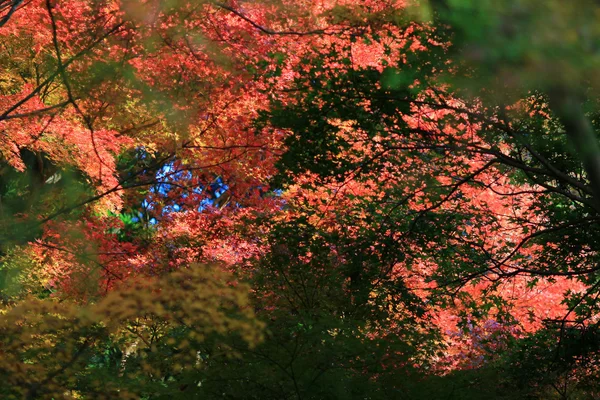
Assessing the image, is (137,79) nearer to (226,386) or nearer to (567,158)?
(226,386)

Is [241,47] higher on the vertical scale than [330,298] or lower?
higher

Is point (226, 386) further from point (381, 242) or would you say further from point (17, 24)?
point (17, 24)

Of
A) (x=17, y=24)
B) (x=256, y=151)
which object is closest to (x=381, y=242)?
(x=256, y=151)

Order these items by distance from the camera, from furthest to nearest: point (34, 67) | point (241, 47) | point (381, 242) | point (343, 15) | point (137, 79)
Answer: point (34, 67) → point (241, 47) → point (137, 79) → point (381, 242) → point (343, 15)

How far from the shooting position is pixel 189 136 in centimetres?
1314

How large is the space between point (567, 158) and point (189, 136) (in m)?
6.84

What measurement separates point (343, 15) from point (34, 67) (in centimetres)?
724

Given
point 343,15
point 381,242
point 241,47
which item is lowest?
point 381,242

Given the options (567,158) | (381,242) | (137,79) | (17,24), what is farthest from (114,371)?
(17,24)

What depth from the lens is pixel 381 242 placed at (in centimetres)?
839

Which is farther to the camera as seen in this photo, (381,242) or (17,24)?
(17,24)

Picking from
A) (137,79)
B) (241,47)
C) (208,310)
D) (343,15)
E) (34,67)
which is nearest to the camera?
(208,310)

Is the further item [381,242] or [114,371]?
[381,242]

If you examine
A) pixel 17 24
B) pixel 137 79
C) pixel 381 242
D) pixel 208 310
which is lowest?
pixel 208 310
